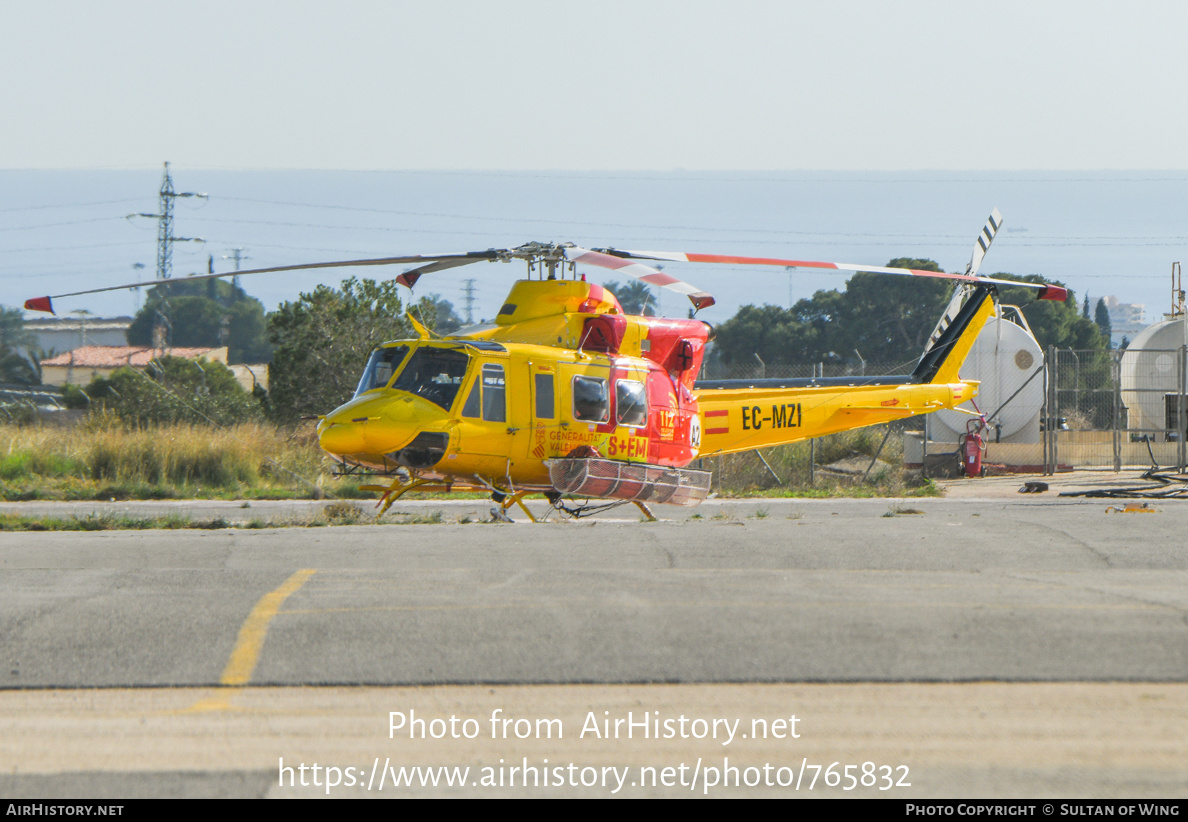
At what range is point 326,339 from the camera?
2492 centimetres

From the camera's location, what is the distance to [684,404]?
14.9 meters

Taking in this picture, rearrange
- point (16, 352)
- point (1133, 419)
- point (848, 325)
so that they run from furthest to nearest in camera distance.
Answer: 1. point (16, 352)
2. point (848, 325)
3. point (1133, 419)

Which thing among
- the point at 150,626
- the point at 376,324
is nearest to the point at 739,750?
the point at 150,626

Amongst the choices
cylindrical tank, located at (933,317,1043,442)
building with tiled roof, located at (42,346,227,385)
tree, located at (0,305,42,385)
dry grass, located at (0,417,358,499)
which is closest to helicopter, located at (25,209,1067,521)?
dry grass, located at (0,417,358,499)

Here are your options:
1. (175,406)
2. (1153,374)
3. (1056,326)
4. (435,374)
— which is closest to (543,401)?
(435,374)

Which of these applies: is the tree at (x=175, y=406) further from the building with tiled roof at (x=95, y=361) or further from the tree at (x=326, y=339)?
the building with tiled roof at (x=95, y=361)

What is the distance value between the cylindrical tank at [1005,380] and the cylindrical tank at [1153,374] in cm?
211

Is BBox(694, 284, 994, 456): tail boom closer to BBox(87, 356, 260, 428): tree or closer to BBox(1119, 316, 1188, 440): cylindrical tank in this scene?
BBox(1119, 316, 1188, 440): cylindrical tank

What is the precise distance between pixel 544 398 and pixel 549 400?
0.07m

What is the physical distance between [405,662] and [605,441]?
26.0ft

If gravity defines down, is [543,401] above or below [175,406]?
above

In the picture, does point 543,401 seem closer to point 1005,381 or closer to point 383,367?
point 383,367

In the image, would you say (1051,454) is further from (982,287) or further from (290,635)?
(290,635)

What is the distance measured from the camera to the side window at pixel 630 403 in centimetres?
1383
